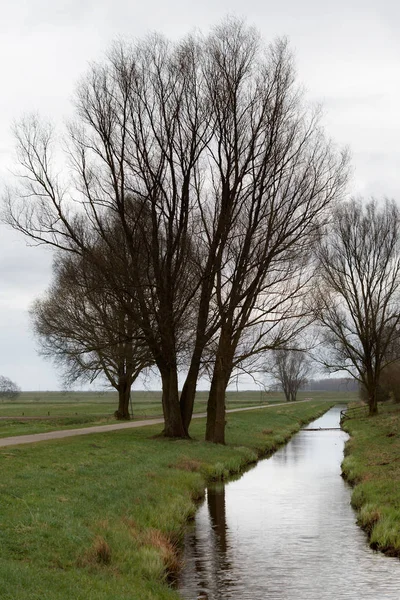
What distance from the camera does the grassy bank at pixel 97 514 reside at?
10.2 m

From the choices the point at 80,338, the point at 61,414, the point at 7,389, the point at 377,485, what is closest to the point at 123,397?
the point at 80,338

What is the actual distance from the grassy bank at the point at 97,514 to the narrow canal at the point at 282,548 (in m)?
0.63

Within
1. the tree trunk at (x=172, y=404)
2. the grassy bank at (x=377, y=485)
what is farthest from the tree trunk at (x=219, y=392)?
the grassy bank at (x=377, y=485)

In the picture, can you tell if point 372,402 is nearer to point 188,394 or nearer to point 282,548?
point 188,394

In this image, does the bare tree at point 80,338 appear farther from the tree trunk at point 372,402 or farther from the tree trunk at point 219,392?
the tree trunk at point 372,402

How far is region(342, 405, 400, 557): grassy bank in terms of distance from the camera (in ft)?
47.8

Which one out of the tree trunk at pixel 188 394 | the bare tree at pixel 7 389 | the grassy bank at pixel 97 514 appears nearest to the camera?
the grassy bank at pixel 97 514

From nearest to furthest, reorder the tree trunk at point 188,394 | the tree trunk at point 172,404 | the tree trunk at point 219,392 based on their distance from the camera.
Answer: the tree trunk at point 219,392 < the tree trunk at point 172,404 < the tree trunk at point 188,394

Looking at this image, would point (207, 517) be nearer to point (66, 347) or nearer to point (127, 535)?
point (127, 535)

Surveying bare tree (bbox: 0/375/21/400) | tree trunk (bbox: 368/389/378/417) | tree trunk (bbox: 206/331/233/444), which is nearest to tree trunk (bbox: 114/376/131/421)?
tree trunk (bbox: 368/389/378/417)

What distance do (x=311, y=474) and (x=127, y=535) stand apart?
14.5m

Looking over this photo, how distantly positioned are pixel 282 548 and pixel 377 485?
222 inches

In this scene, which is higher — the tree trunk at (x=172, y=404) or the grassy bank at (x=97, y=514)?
the tree trunk at (x=172, y=404)

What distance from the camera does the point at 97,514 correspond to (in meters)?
14.5
